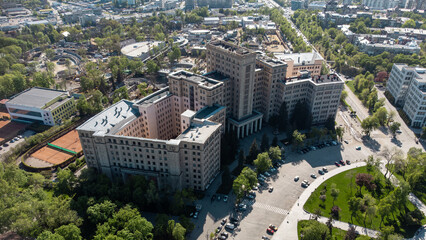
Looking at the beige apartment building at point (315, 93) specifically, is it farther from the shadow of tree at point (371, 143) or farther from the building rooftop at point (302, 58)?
the building rooftop at point (302, 58)

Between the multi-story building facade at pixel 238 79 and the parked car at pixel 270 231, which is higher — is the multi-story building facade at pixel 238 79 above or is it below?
above

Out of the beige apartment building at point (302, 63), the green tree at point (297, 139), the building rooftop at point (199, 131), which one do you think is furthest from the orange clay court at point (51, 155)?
the beige apartment building at point (302, 63)

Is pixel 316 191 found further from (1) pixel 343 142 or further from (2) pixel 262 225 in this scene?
(1) pixel 343 142

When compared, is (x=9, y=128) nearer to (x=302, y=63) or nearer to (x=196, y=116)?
(x=196, y=116)

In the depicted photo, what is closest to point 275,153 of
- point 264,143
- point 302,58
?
point 264,143

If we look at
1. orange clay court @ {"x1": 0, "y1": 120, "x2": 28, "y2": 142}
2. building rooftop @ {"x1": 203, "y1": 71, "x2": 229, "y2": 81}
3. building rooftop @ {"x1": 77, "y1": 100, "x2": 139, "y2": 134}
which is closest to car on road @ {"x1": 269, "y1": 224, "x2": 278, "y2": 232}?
building rooftop @ {"x1": 77, "y1": 100, "x2": 139, "y2": 134}

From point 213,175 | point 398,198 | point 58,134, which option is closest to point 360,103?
point 398,198

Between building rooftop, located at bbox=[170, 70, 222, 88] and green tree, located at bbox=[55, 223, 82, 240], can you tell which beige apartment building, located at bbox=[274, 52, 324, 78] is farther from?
green tree, located at bbox=[55, 223, 82, 240]
